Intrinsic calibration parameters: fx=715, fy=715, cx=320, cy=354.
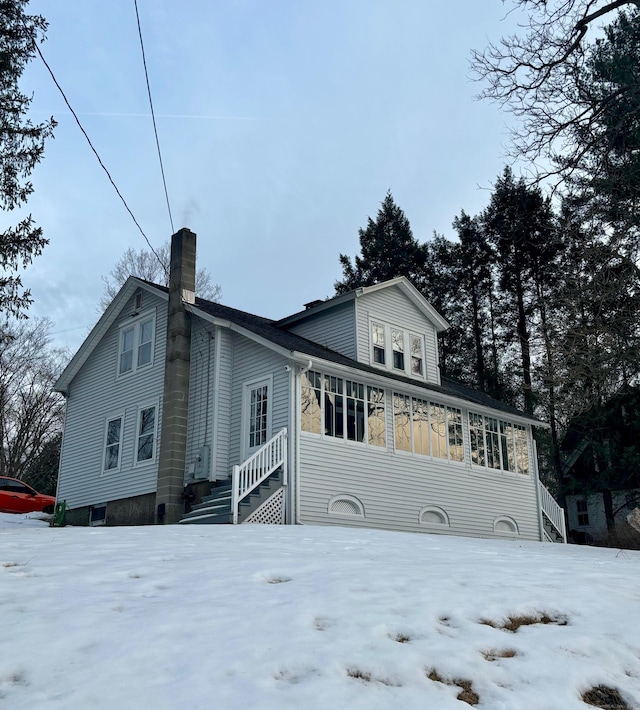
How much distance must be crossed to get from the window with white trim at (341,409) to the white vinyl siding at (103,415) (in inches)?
180

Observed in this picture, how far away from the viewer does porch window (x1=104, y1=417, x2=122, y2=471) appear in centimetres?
1916

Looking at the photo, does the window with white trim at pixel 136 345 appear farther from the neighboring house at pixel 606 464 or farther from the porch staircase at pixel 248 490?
the neighboring house at pixel 606 464

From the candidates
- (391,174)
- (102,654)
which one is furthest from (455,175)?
(391,174)

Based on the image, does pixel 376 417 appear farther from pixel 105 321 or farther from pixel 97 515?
pixel 105 321

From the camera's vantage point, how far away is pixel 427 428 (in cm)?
1834

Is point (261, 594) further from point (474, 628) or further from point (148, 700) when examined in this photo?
point (148, 700)

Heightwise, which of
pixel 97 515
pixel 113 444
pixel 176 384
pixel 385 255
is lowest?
pixel 97 515

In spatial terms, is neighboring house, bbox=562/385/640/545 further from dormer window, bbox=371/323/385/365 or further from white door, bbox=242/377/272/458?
white door, bbox=242/377/272/458

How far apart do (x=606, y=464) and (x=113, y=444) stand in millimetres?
19368

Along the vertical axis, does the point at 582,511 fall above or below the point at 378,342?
below

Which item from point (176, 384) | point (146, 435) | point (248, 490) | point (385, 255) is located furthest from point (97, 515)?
point (385, 255)

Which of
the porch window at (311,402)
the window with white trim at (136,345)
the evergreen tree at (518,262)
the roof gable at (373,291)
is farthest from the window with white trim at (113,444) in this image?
the evergreen tree at (518,262)

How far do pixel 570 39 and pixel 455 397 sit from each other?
908cm

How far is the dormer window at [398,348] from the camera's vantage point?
19734mm
